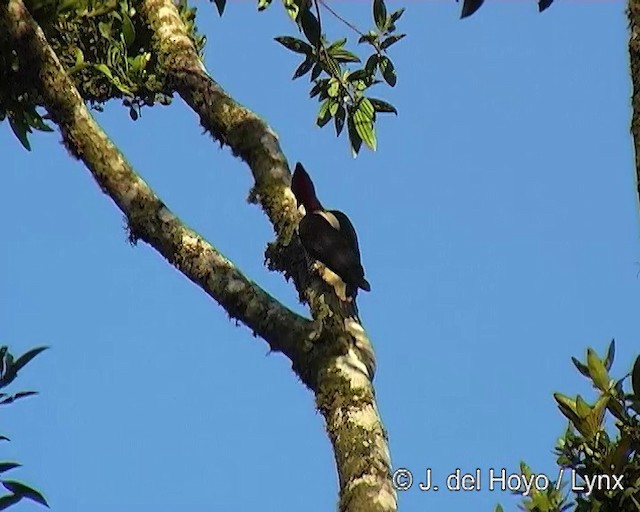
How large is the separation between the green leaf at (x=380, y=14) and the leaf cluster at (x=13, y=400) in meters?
1.98

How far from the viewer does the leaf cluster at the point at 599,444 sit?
11.1 ft

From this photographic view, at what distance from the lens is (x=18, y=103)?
410cm

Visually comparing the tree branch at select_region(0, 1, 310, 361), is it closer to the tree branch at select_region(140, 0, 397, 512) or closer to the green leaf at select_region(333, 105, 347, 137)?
the tree branch at select_region(140, 0, 397, 512)

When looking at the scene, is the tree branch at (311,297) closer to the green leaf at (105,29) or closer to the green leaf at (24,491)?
the green leaf at (105,29)

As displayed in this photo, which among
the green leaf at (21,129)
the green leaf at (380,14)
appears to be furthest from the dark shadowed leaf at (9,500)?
the green leaf at (380,14)

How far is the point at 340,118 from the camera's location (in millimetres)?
4625

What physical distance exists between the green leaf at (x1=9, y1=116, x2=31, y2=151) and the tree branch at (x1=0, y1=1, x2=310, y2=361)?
573mm

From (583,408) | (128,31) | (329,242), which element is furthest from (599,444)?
(128,31)

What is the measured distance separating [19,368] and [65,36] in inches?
65.3

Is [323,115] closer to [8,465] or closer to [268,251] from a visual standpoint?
[268,251]

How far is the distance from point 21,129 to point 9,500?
1.71 meters

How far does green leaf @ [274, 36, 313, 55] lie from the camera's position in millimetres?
4289

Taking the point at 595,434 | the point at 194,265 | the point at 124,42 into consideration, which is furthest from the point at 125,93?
the point at 595,434

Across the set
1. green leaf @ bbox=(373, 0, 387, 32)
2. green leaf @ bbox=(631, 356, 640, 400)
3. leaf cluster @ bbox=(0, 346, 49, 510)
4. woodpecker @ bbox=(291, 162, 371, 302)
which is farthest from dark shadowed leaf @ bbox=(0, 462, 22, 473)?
green leaf @ bbox=(373, 0, 387, 32)
